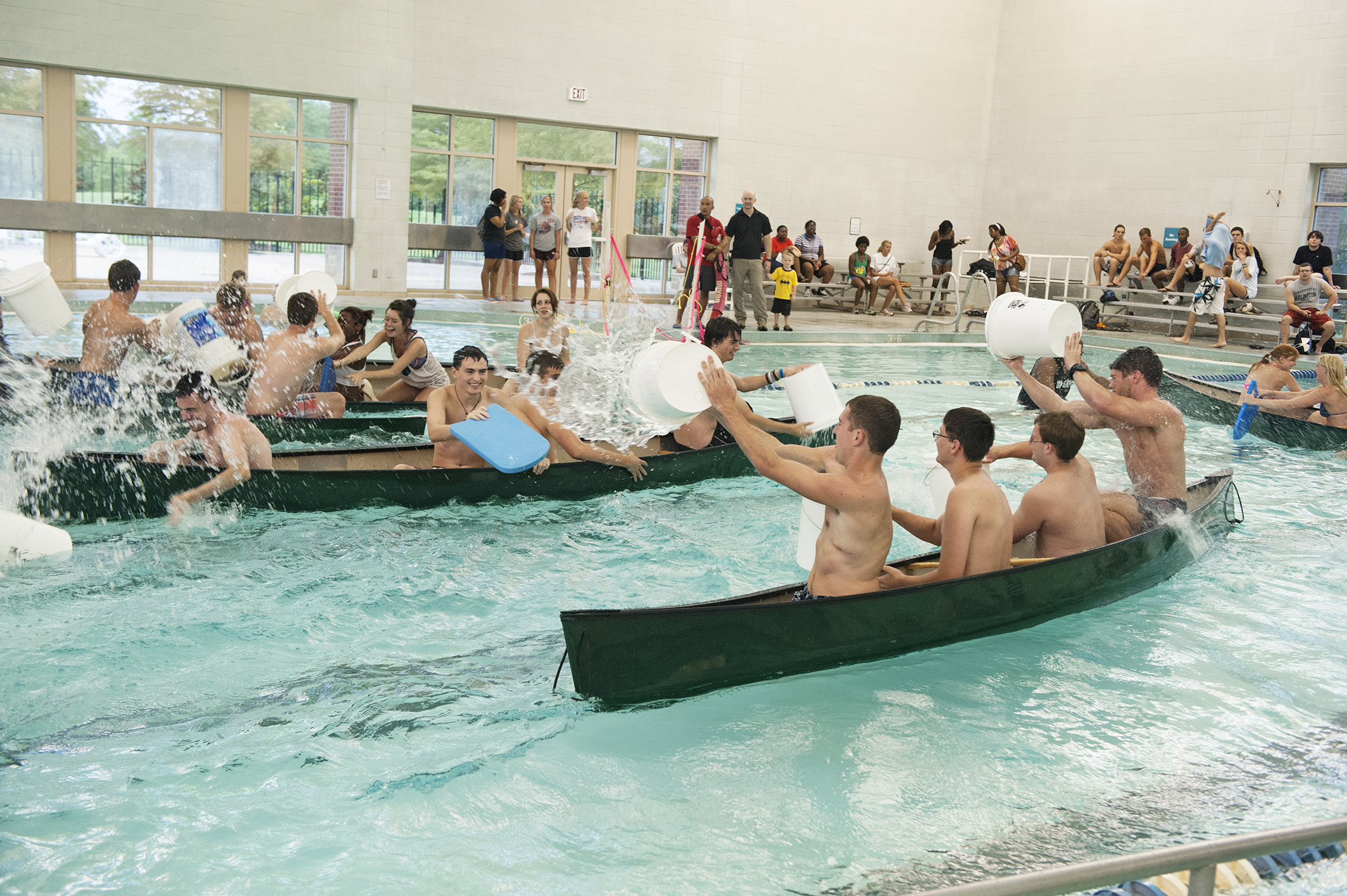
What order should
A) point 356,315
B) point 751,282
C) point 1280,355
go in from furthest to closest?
1. point 751,282
2. point 1280,355
3. point 356,315

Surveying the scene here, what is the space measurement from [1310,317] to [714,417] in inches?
508

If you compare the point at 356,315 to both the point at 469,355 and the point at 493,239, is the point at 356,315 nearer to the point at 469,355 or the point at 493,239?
the point at 469,355

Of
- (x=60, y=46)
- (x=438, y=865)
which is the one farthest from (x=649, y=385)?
(x=60, y=46)

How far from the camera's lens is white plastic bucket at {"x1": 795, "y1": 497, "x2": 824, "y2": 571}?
508cm

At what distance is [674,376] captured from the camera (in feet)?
15.2

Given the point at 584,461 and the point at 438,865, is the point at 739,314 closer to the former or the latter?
the point at 584,461

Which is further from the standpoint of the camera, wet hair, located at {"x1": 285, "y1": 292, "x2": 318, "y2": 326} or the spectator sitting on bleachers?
the spectator sitting on bleachers

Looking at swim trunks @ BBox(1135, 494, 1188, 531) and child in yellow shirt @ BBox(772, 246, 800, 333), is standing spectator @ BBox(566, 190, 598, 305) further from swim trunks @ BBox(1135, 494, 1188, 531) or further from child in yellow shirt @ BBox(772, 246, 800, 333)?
swim trunks @ BBox(1135, 494, 1188, 531)

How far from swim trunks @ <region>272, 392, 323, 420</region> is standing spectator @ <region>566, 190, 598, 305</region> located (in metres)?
10.5

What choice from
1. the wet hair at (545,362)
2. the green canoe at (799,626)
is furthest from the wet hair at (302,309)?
the green canoe at (799,626)

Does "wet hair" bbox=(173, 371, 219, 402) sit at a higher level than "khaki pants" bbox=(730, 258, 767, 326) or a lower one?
lower

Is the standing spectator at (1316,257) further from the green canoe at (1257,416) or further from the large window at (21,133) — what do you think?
the large window at (21,133)

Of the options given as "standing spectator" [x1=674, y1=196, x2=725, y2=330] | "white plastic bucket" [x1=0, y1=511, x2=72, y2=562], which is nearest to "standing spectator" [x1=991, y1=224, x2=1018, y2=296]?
"standing spectator" [x1=674, y1=196, x2=725, y2=330]

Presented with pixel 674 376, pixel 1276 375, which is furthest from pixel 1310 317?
pixel 674 376
